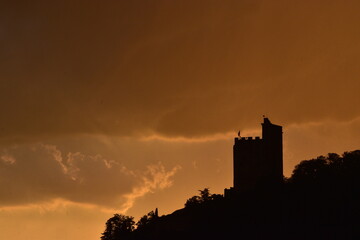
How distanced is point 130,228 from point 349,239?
5613 cm

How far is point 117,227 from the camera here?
127938 mm

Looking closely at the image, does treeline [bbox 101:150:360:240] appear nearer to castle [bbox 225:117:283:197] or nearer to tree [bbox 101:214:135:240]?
castle [bbox 225:117:283:197]

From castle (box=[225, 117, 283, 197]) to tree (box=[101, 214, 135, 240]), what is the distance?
86.9 ft

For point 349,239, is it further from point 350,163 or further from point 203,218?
point 350,163

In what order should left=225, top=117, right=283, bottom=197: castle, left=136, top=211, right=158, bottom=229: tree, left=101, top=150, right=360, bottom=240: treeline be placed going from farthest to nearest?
left=136, top=211, right=158, bottom=229: tree
left=225, top=117, right=283, bottom=197: castle
left=101, top=150, right=360, bottom=240: treeline

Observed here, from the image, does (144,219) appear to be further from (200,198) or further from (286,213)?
(286,213)

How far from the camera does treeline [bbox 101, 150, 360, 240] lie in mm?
81375

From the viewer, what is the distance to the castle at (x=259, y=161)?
99.3m

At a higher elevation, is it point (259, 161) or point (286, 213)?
point (259, 161)

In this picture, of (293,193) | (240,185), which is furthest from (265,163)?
(293,193)

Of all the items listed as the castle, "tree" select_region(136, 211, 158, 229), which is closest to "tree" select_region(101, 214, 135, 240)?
"tree" select_region(136, 211, 158, 229)

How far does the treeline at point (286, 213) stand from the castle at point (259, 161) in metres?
2.86

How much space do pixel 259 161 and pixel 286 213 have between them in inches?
620

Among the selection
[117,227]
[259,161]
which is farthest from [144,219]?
[259,161]
